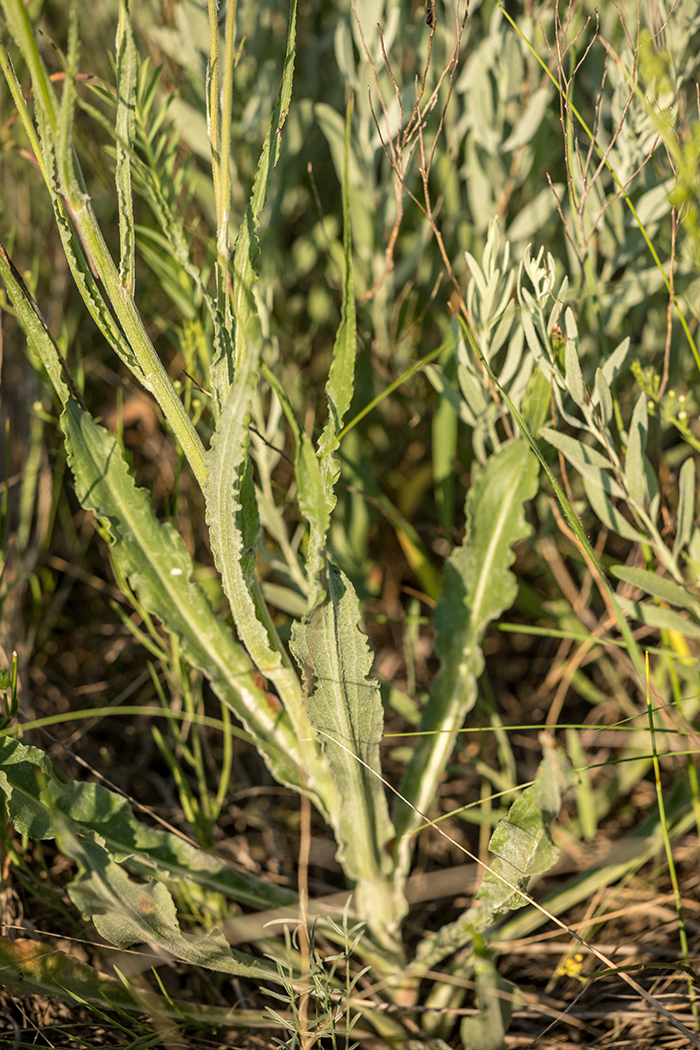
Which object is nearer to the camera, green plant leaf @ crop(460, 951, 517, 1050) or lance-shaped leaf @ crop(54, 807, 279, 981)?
lance-shaped leaf @ crop(54, 807, 279, 981)

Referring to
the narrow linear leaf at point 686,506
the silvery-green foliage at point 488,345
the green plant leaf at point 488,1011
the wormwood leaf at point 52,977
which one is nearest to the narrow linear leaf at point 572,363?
the silvery-green foliage at point 488,345

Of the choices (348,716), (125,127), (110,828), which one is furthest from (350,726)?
(125,127)

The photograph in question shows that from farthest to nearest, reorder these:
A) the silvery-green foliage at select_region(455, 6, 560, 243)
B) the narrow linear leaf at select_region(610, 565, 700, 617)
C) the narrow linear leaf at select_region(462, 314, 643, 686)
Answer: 1. the silvery-green foliage at select_region(455, 6, 560, 243)
2. the narrow linear leaf at select_region(610, 565, 700, 617)
3. the narrow linear leaf at select_region(462, 314, 643, 686)

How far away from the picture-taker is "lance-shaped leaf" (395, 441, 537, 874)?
123 centimetres

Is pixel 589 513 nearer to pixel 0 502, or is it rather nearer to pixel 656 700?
pixel 656 700

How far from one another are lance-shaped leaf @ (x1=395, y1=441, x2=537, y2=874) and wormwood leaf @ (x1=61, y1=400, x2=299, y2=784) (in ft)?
0.71

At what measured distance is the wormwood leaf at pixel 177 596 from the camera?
3.72 feet

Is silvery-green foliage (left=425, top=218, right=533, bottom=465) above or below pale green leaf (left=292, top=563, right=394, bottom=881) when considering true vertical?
above

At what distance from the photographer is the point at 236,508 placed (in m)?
0.94

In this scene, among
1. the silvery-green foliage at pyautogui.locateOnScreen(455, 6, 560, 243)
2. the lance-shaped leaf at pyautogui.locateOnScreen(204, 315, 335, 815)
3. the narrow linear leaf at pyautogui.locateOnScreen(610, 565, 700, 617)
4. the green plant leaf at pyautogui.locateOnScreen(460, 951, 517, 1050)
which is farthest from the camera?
the silvery-green foliage at pyautogui.locateOnScreen(455, 6, 560, 243)

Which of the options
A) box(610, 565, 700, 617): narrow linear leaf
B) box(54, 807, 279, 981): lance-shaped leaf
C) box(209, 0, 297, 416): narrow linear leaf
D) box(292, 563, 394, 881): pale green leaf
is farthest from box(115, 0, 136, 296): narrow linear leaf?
box(610, 565, 700, 617): narrow linear leaf

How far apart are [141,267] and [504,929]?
171 cm

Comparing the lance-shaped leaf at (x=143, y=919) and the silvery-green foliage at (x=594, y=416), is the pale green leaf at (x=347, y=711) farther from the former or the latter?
the silvery-green foliage at (x=594, y=416)

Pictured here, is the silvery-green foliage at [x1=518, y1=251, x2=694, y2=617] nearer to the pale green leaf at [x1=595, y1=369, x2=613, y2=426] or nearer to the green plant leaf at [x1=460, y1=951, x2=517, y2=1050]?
the pale green leaf at [x1=595, y1=369, x2=613, y2=426]
